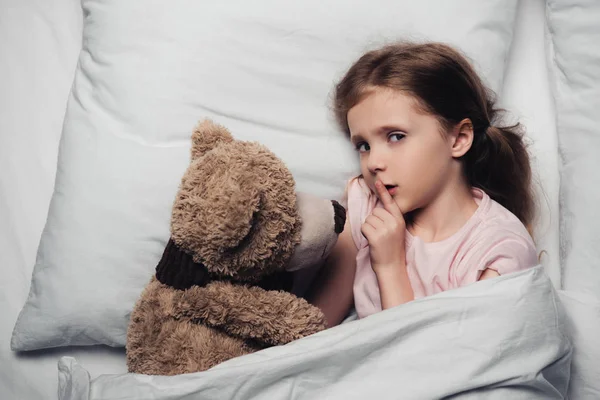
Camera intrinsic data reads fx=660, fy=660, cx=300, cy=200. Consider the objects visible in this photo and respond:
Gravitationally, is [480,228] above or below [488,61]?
below

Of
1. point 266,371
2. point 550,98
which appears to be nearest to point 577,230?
point 550,98

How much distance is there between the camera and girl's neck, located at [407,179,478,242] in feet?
3.59

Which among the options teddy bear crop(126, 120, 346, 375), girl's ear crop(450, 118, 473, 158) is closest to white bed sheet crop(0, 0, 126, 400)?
teddy bear crop(126, 120, 346, 375)

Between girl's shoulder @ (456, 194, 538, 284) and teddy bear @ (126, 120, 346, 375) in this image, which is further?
girl's shoulder @ (456, 194, 538, 284)

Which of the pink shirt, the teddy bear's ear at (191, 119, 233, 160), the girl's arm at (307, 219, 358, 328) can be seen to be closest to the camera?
the teddy bear's ear at (191, 119, 233, 160)

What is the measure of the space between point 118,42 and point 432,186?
60 centimetres

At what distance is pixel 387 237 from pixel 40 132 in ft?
2.28

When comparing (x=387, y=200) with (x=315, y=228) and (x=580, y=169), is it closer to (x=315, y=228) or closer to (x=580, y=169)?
(x=315, y=228)

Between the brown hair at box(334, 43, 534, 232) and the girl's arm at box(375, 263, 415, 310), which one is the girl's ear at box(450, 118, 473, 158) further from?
the girl's arm at box(375, 263, 415, 310)

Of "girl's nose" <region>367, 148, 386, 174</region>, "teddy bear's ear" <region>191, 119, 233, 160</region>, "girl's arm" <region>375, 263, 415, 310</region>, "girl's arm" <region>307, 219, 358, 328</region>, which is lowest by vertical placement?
"girl's arm" <region>307, 219, 358, 328</region>

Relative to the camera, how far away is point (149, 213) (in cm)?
109

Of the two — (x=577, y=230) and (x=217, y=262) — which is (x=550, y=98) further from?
(x=217, y=262)

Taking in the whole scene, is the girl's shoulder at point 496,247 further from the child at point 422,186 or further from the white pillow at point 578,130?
the white pillow at point 578,130

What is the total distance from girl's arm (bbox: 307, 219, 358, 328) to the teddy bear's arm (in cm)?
22
